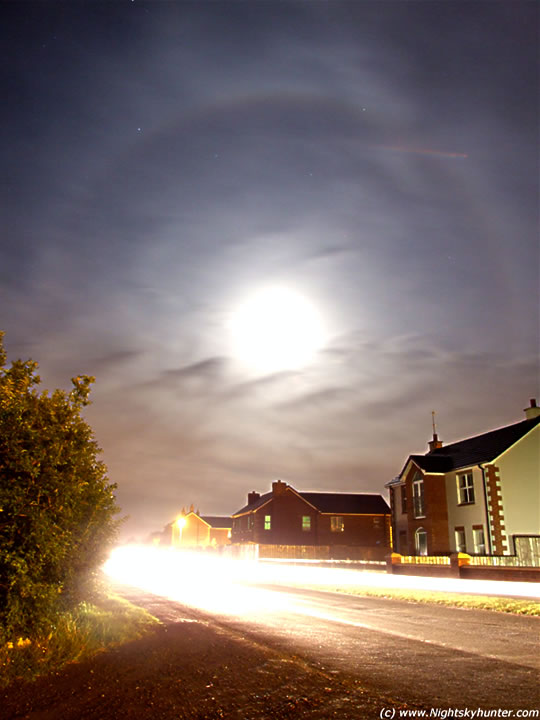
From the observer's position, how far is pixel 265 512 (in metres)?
68.1

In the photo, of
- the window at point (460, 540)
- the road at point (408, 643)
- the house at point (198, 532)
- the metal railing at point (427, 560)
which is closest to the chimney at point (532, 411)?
the window at point (460, 540)

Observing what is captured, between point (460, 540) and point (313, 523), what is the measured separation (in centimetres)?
3310

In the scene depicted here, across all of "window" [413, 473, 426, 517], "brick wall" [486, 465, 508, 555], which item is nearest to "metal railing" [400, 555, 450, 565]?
"brick wall" [486, 465, 508, 555]

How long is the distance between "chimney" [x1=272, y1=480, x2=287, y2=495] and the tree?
6005 centimetres

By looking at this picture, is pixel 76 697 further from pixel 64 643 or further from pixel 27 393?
pixel 27 393

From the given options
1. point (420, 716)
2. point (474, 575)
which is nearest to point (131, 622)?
point (420, 716)

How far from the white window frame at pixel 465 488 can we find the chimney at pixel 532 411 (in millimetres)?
5591

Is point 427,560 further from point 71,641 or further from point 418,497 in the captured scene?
point 71,641

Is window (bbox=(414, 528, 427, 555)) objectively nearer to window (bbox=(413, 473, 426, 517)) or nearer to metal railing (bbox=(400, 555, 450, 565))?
window (bbox=(413, 473, 426, 517))

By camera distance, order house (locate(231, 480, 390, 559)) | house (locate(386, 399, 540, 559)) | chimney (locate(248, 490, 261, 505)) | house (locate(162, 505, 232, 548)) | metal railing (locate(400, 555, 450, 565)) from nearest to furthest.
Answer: metal railing (locate(400, 555, 450, 565)) < house (locate(386, 399, 540, 559)) < house (locate(231, 480, 390, 559)) < chimney (locate(248, 490, 261, 505)) < house (locate(162, 505, 232, 548))

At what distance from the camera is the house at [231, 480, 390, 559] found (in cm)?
6694

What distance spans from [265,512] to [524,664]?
61.7m

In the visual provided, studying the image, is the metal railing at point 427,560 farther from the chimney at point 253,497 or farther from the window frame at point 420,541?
the chimney at point 253,497

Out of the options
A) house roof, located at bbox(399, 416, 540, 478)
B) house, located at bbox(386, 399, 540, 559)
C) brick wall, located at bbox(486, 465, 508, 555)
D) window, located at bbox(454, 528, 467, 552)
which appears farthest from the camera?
window, located at bbox(454, 528, 467, 552)
